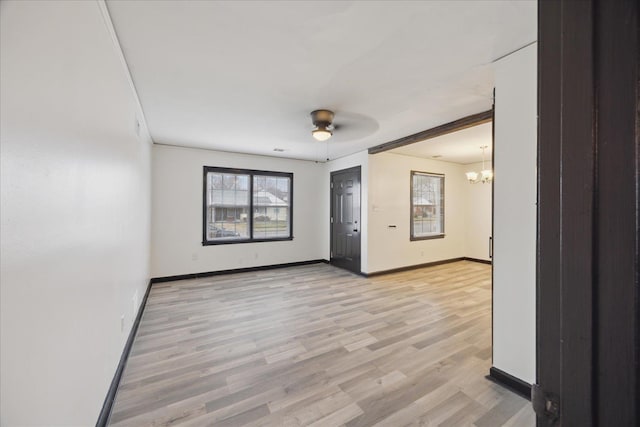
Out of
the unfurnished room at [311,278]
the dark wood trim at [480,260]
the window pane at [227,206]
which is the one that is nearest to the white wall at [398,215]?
the dark wood trim at [480,260]

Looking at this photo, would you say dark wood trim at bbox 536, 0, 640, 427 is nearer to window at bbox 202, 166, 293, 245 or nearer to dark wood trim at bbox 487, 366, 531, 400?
dark wood trim at bbox 487, 366, 531, 400

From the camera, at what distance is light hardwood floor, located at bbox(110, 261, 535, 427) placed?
174cm

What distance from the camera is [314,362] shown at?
2293 millimetres

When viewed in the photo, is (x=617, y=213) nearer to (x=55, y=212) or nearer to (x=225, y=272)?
(x=55, y=212)

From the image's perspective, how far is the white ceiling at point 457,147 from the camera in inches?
159

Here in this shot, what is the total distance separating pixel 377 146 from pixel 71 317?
451 centimetres

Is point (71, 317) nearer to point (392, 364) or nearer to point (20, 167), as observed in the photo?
point (20, 167)

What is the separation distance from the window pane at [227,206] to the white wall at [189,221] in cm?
19

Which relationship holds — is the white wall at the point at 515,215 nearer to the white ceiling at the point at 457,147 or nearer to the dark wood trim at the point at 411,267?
the white ceiling at the point at 457,147

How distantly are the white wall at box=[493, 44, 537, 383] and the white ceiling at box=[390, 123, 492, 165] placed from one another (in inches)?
70.9

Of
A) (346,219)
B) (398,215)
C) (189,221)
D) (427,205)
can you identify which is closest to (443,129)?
(398,215)

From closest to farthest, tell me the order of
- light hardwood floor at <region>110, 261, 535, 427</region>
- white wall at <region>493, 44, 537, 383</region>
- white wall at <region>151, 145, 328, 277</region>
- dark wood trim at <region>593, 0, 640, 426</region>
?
dark wood trim at <region>593, 0, 640, 426</region> → light hardwood floor at <region>110, 261, 535, 427</region> → white wall at <region>493, 44, 537, 383</region> → white wall at <region>151, 145, 328, 277</region>

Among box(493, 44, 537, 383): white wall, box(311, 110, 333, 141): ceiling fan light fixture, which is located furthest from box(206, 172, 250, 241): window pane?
box(493, 44, 537, 383): white wall

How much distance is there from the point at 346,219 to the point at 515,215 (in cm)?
375
